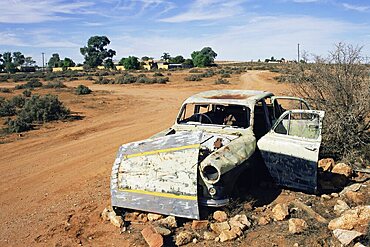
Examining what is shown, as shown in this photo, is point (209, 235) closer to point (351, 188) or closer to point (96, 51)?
point (351, 188)

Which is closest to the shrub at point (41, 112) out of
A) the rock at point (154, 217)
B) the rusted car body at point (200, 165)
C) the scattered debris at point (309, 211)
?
the rusted car body at point (200, 165)

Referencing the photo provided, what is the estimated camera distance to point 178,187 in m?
4.89

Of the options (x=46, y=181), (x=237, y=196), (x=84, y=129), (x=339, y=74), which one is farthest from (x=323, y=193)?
(x=84, y=129)

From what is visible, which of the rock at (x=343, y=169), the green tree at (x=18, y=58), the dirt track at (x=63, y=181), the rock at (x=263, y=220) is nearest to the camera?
the rock at (x=263, y=220)

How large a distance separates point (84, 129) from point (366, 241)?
10479 millimetres

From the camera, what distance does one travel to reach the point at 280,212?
512 centimetres

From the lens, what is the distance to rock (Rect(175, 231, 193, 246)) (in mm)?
4633

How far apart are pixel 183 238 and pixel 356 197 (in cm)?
299

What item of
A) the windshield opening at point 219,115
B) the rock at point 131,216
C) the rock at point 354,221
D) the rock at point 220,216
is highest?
the windshield opening at point 219,115

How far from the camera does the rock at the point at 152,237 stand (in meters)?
4.52

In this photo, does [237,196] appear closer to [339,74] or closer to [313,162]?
[313,162]

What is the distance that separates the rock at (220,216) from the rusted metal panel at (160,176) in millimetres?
379

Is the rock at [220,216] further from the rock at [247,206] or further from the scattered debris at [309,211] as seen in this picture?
the scattered debris at [309,211]

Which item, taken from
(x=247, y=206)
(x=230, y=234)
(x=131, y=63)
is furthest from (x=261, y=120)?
(x=131, y=63)
